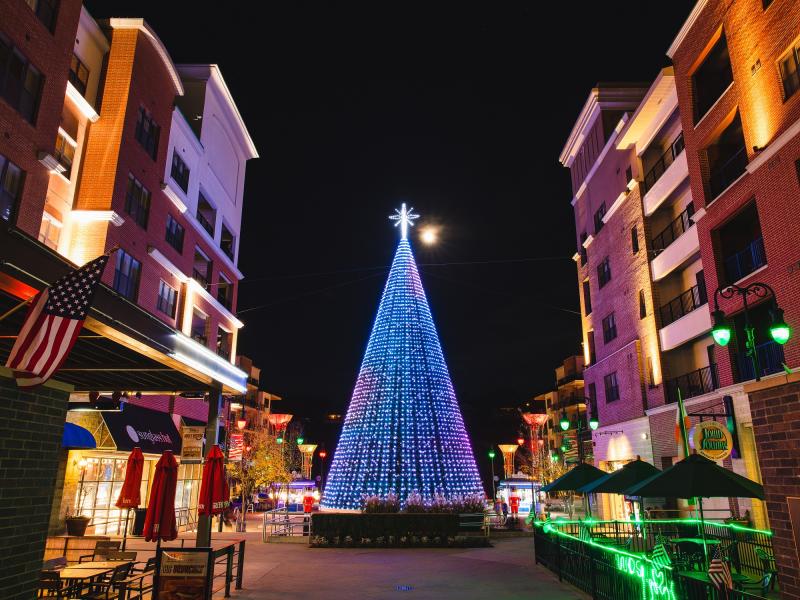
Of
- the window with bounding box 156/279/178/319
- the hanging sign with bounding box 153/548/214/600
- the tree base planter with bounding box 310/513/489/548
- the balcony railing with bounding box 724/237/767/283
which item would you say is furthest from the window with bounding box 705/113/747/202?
the window with bounding box 156/279/178/319

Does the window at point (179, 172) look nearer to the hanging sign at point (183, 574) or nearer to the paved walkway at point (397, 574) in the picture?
the paved walkway at point (397, 574)

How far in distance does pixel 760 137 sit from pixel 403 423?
19.6 meters

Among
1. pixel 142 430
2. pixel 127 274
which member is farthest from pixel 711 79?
pixel 142 430

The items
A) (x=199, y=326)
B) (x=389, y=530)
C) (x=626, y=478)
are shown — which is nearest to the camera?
(x=626, y=478)

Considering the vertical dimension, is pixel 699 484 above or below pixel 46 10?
below

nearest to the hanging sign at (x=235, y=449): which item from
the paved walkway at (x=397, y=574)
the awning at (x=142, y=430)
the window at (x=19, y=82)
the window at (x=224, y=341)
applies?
the awning at (x=142, y=430)

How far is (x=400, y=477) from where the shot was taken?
28.2m

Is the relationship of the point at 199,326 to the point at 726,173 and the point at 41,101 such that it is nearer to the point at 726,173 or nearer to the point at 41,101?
the point at 41,101

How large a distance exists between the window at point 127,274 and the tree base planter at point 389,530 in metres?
12.8

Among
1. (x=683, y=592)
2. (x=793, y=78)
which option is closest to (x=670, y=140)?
(x=793, y=78)

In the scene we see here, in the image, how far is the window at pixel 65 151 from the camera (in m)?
23.7

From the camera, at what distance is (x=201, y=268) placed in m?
37.5

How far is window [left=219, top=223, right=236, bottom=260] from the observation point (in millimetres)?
40375

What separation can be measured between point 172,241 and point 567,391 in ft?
186
